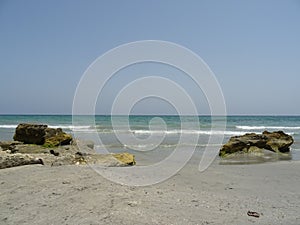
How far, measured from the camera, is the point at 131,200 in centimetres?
421

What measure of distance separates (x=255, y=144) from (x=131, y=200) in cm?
899

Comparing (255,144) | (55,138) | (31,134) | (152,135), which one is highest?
(31,134)

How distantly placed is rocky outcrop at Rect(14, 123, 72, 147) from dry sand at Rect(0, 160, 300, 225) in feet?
13.7

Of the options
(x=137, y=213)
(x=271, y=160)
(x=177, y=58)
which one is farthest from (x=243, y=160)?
(x=137, y=213)

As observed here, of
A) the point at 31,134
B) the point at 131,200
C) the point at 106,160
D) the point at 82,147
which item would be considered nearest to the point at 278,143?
the point at 82,147

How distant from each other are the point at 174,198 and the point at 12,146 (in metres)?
6.62

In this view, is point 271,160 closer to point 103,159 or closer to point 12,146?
point 103,159

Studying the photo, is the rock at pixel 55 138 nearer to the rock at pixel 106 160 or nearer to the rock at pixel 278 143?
the rock at pixel 106 160

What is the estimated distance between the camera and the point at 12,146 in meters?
9.24

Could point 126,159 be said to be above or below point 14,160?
below

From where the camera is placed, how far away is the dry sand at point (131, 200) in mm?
3648

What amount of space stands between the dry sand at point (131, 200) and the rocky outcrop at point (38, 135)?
13.7 feet

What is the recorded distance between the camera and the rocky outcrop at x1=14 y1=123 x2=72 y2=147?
1000cm

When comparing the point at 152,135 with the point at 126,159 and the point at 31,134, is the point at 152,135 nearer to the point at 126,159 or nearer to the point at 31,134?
the point at 31,134
